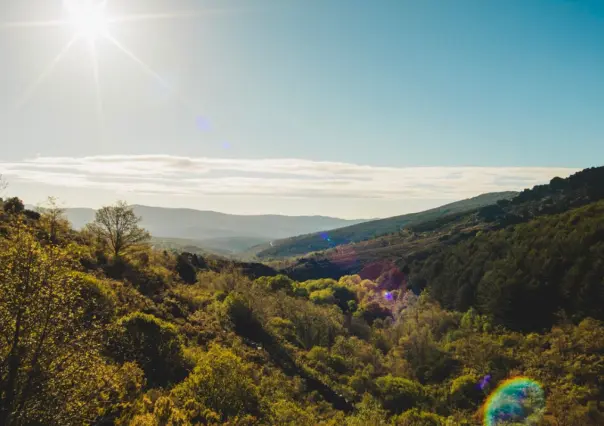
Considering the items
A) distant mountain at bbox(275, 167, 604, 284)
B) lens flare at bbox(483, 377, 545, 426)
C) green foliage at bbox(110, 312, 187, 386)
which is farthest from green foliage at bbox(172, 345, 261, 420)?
distant mountain at bbox(275, 167, 604, 284)

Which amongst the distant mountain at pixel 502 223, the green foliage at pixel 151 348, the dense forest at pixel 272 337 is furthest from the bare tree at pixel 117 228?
the distant mountain at pixel 502 223

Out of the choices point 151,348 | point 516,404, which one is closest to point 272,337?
point 151,348

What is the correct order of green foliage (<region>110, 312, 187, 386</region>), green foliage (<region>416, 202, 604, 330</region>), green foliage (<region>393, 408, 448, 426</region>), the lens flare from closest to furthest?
green foliage (<region>110, 312, 187, 386</region>)
green foliage (<region>393, 408, 448, 426</region>)
the lens flare
green foliage (<region>416, 202, 604, 330</region>)

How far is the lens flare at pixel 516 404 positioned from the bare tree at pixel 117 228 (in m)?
56.4

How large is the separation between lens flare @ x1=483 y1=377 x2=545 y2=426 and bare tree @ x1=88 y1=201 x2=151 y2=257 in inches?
2220

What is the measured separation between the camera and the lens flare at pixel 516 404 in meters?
39.6

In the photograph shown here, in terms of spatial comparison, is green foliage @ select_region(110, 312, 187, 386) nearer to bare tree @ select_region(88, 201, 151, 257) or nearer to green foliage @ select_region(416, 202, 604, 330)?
bare tree @ select_region(88, 201, 151, 257)

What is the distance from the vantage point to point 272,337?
54469 mm

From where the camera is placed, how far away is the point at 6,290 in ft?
42.4

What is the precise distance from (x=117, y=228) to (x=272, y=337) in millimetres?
31074

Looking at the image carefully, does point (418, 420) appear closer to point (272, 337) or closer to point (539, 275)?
point (272, 337)

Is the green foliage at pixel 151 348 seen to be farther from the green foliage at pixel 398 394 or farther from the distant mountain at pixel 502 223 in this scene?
the distant mountain at pixel 502 223

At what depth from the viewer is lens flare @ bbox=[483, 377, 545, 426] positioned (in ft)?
130

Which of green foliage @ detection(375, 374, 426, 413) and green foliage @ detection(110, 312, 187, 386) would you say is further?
green foliage @ detection(375, 374, 426, 413)
